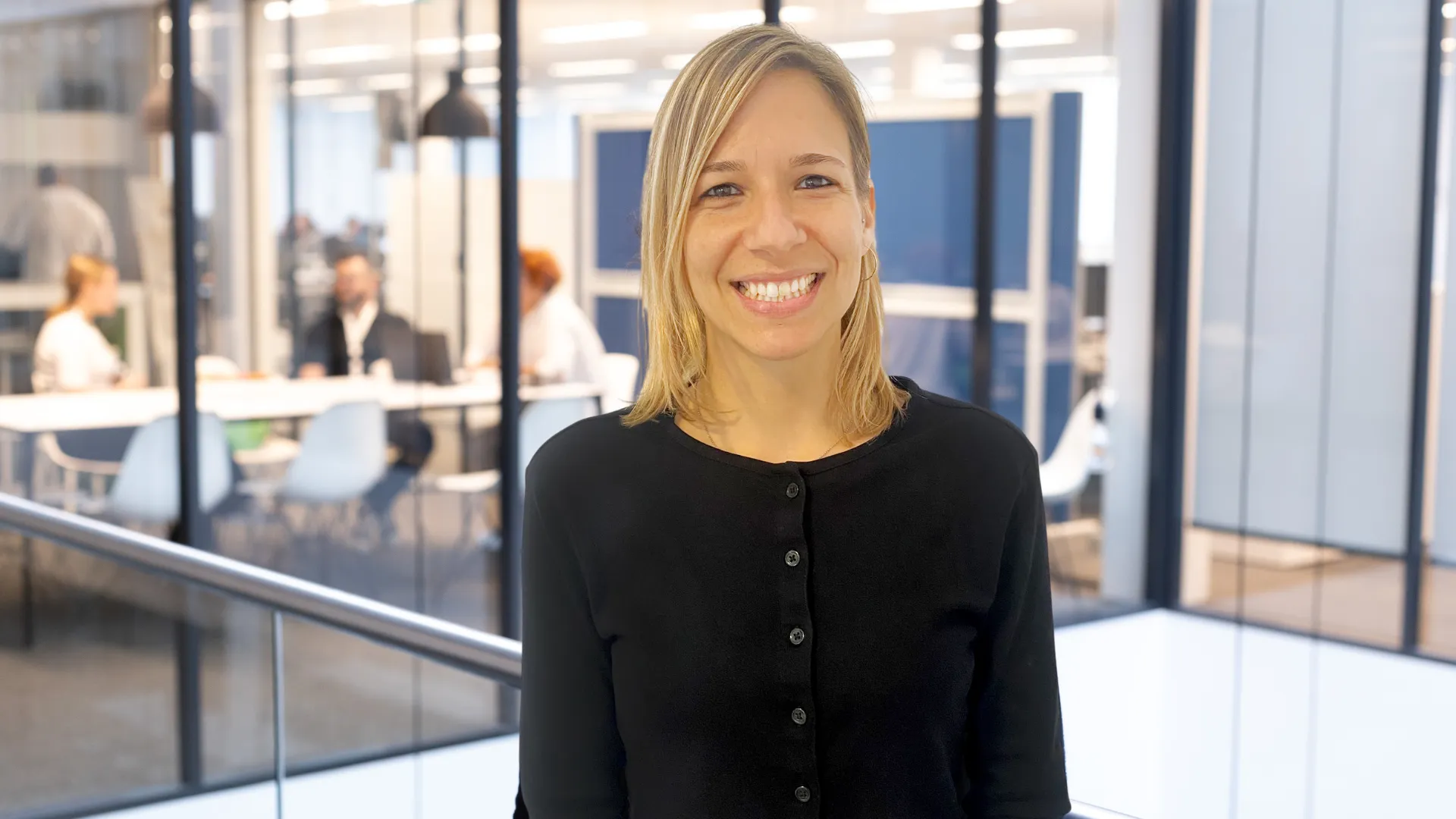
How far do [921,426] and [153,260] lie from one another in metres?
4.59

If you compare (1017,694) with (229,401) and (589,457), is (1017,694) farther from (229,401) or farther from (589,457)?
(229,401)

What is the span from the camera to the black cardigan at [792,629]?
122 centimetres

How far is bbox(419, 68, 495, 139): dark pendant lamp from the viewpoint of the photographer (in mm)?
5637

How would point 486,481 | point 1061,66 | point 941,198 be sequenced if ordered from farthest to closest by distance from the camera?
point 1061,66
point 941,198
point 486,481

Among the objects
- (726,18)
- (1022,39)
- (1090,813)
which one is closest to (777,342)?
(1090,813)

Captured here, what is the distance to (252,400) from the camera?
5539 mm

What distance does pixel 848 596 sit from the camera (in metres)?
1.23

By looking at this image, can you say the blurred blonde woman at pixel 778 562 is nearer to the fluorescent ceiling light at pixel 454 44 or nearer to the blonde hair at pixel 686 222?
the blonde hair at pixel 686 222

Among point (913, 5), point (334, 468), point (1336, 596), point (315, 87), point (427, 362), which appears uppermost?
point (913, 5)

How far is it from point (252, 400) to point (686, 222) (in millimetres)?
4597

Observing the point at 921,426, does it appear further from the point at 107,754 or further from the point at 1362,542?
the point at 1362,542

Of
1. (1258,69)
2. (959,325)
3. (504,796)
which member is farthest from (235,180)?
(1258,69)

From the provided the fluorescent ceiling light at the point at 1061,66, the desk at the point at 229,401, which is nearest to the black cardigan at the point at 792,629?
the desk at the point at 229,401

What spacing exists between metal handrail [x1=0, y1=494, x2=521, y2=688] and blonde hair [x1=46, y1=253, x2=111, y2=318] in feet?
6.59
